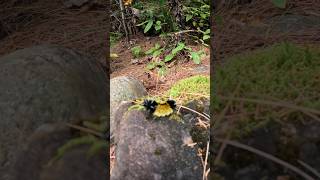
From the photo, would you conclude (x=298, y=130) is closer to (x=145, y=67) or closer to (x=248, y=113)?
(x=248, y=113)

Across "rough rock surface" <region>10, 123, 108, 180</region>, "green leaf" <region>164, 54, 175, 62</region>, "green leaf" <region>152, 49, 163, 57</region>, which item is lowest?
"rough rock surface" <region>10, 123, 108, 180</region>

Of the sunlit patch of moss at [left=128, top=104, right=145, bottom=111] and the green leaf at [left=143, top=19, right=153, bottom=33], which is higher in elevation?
the green leaf at [left=143, top=19, right=153, bottom=33]

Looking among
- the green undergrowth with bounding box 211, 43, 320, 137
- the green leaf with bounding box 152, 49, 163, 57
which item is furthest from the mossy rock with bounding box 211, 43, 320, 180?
the green leaf with bounding box 152, 49, 163, 57

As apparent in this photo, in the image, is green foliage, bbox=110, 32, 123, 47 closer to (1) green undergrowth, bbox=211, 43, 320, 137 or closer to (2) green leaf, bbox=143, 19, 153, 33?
(2) green leaf, bbox=143, 19, 153, 33

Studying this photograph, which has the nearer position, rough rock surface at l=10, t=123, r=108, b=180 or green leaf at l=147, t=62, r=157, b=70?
rough rock surface at l=10, t=123, r=108, b=180

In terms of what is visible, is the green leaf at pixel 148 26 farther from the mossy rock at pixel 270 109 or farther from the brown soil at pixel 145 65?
the mossy rock at pixel 270 109
